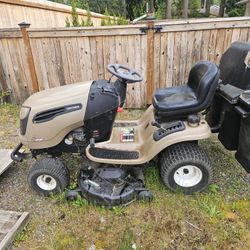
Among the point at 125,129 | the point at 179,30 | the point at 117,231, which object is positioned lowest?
the point at 117,231

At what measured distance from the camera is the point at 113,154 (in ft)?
7.65

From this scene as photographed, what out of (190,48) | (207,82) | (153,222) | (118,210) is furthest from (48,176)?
(190,48)

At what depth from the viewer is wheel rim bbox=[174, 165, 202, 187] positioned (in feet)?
7.54

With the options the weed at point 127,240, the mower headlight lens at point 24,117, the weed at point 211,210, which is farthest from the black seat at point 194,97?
the mower headlight lens at point 24,117

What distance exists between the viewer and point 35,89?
4.55m

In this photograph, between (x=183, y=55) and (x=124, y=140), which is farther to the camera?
(x=183, y=55)

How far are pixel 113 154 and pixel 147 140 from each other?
1.13 feet

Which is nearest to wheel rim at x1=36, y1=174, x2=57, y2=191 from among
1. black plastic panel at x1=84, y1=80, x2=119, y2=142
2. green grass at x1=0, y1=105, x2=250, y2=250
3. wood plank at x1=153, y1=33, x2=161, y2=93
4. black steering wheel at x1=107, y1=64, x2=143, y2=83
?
green grass at x1=0, y1=105, x2=250, y2=250

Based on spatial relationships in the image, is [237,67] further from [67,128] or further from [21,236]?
[21,236]

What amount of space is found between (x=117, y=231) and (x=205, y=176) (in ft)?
2.93

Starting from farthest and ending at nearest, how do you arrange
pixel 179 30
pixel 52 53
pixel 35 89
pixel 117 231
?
pixel 35 89
pixel 52 53
pixel 179 30
pixel 117 231

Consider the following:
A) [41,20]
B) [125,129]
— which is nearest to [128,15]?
[41,20]

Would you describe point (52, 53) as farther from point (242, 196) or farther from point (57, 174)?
point (242, 196)

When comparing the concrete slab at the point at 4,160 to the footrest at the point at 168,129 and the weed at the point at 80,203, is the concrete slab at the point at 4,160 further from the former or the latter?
the footrest at the point at 168,129
